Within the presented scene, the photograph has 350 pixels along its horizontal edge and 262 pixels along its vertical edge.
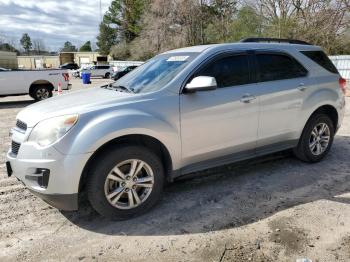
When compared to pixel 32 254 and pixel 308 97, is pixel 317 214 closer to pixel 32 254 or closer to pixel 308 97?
pixel 308 97

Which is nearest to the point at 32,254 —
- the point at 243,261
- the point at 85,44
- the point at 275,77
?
the point at 243,261

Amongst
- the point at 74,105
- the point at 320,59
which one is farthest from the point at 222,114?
the point at 320,59

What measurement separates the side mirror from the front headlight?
126 cm

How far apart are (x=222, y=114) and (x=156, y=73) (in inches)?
37.5

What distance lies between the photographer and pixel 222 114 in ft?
13.0

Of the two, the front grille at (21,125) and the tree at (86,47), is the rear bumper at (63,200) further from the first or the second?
the tree at (86,47)

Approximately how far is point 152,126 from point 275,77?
6.52ft

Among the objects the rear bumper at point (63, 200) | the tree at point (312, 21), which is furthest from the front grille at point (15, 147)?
the tree at point (312, 21)

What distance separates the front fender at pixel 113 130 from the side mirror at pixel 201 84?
452mm

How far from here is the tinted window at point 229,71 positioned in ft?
13.2

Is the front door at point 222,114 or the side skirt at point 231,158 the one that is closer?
the front door at point 222,114

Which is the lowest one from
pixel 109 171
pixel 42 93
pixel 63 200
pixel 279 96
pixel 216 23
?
pixel 63 200

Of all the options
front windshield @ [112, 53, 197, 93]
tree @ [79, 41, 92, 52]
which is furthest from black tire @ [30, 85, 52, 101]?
tree @ [79, 41, 92, 52]

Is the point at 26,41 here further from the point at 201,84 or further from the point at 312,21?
the point at 201,84
